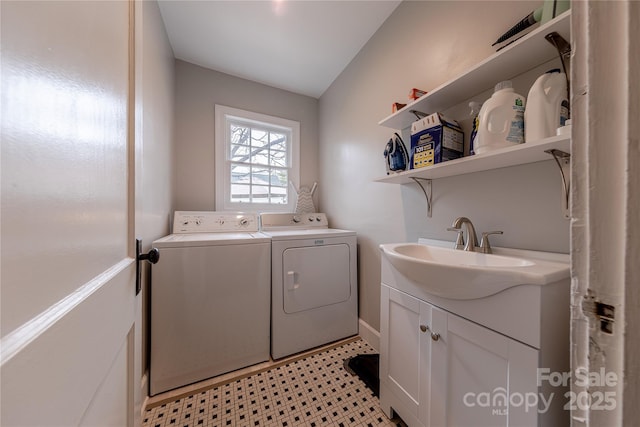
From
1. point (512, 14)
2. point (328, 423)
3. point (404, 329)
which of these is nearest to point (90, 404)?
point (404, 329)

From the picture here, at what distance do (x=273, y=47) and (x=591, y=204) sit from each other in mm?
2399

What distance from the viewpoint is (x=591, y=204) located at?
1.04ft

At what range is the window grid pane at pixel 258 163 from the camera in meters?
2.51

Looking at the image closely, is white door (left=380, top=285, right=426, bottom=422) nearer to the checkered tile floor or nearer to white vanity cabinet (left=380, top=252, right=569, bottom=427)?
white vanity cabinet (left=380, top=252, right=569, bottom=427)

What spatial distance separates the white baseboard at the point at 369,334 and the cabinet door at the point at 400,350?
0.58m

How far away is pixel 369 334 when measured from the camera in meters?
1.91

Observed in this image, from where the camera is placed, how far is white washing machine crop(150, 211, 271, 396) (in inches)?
55.3

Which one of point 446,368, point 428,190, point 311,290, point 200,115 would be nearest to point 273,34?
point 200,115

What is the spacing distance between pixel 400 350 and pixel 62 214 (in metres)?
1.32

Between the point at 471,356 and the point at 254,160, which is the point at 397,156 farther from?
the point at 254,160

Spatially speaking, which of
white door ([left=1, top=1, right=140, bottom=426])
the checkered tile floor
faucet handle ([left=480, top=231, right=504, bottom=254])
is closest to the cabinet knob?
faucet handle ([left=480, top=231, right=504, bottom=254])

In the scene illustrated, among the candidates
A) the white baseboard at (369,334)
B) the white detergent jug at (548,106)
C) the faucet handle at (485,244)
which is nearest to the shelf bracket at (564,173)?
the white detergent jug at (548,106)

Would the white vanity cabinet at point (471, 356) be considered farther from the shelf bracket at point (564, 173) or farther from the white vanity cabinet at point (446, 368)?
the shelf bracket at point (564, 173)

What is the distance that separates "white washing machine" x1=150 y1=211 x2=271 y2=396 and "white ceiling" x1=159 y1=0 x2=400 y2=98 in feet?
5.60
